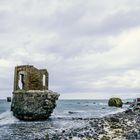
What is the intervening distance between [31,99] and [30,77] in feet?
20.9

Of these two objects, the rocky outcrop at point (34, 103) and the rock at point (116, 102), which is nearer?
the rocky outcrop at point (34, 103)

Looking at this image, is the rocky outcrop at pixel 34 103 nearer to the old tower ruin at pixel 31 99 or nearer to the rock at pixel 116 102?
the old tower ruin at pixel 31 99

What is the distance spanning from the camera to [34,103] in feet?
150

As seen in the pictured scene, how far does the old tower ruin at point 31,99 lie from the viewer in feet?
150

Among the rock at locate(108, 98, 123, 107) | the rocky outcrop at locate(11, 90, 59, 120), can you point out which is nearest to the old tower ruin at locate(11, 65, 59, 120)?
the rocky outcrop at locate(11, 90, 59, 120)

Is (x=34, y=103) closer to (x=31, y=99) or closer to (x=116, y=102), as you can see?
(x=31, y=99)

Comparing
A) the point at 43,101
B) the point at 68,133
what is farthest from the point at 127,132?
the point at 43,101

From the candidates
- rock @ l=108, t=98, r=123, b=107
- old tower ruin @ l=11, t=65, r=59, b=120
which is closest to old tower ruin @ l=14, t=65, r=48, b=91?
old tower ruin @ l=11, t=65, r=59, b=120

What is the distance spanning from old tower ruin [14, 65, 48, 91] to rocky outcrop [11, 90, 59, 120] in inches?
131

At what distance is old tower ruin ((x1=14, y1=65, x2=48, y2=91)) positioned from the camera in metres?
50.6

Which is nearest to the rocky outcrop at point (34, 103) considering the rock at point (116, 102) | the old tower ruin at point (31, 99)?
the old tower ruin at point (31, 99)

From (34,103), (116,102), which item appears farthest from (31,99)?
(116,102)

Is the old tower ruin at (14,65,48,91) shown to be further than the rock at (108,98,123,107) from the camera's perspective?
No

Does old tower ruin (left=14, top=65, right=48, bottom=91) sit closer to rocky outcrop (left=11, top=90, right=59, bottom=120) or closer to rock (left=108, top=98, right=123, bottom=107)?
rocky outcrop (left=11, top=90, right=59, bottom=120)
